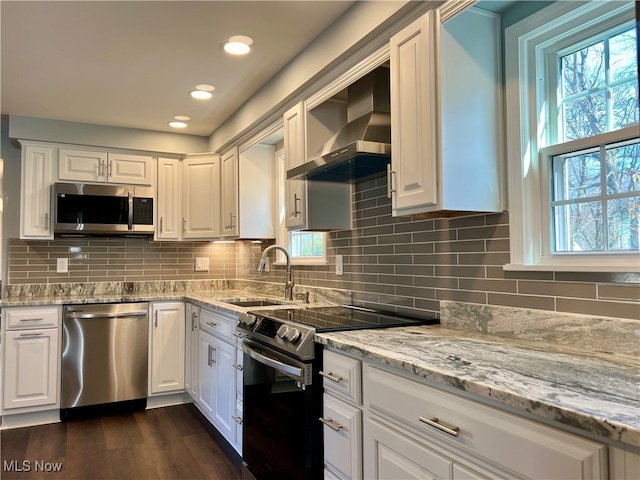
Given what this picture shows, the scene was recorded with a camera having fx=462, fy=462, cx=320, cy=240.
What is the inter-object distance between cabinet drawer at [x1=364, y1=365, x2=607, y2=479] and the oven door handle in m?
0.44

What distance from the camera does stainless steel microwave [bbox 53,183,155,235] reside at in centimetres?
388

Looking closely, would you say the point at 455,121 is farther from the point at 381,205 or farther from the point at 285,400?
the point at 285,400

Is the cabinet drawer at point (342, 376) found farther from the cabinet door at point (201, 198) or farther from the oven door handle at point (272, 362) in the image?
the cabinet door at point (201, 198)

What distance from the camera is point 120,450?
297 cm

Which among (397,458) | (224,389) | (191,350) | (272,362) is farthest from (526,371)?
(191,350)

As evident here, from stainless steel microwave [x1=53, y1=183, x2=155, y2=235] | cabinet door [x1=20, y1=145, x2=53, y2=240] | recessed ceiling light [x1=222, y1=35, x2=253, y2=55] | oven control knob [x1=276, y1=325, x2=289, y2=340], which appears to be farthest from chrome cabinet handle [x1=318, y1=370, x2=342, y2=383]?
cabinet door [x1=20, y1=145, x2=53, y2=240]

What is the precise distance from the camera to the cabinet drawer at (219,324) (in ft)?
9.27

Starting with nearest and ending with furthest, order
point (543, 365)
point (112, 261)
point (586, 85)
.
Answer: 1. point (543, 365)
2. point (586, 85)
3. point (112, 261)

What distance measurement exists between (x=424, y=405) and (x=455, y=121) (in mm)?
1044

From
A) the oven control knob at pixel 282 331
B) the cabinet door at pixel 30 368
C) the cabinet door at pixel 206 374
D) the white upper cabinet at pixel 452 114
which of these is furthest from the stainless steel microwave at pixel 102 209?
the white upper cabinet at pixel 452 114

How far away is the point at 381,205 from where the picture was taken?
2568 millimetres

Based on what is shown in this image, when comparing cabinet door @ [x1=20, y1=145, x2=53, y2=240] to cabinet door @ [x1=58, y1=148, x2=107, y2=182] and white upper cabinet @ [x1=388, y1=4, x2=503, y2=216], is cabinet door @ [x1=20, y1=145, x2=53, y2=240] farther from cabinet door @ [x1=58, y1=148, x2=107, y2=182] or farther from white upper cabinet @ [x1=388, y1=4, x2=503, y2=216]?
white upper cabinet @ [x1=388, y1=4, x2=503, y2=216]

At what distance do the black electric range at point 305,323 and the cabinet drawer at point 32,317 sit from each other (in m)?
1.86

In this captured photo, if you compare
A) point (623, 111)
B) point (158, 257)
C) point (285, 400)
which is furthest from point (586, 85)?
point (158, 257)
